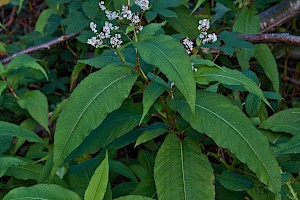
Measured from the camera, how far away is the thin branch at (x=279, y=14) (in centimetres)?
280

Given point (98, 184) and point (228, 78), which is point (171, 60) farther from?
point (98, 184)

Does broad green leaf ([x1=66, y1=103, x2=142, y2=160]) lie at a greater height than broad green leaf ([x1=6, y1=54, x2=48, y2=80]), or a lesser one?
lesser

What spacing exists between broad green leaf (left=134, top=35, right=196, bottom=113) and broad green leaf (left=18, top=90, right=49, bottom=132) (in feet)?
3.09

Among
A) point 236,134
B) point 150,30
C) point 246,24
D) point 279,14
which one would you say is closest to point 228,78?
point 236,134

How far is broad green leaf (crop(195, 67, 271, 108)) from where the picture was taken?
60.1 inches

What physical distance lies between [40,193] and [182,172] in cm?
41

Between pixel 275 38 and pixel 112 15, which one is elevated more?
pixel 112 15

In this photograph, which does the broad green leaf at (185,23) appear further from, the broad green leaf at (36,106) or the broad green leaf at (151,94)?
the broad green leaf at (151,94)

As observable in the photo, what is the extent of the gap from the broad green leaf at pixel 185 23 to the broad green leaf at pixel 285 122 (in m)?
0.91

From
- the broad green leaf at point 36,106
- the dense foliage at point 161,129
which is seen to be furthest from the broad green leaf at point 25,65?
the dense foliage at point 161,129

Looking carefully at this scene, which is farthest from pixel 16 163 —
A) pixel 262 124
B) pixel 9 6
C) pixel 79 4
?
pixel 9 6

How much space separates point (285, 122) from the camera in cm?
189

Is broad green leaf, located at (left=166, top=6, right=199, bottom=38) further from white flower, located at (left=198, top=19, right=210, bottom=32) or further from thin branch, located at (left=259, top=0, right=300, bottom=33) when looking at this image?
white flower, located at (left=198, top=19, right=210, bottom=32)

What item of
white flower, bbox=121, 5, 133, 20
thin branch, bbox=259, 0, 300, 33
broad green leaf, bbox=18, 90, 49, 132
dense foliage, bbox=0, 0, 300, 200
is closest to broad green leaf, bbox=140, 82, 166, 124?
dense foliage, bbox=0, 0, 300, 200
